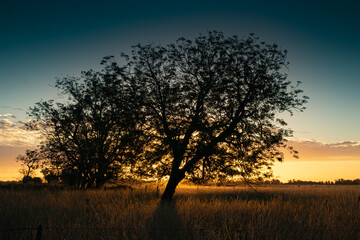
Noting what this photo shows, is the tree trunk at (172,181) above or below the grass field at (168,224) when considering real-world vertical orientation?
above

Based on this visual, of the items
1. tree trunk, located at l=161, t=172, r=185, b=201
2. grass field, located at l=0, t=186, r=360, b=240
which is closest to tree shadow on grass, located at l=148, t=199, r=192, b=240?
grass field, located at l=0, t=186, r=360, b=240

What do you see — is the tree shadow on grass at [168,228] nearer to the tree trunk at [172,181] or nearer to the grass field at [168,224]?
the grass field at [168,224]

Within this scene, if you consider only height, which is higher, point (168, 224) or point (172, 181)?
point (172, 181)

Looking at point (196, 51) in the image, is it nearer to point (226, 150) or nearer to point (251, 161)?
point (226, 150)

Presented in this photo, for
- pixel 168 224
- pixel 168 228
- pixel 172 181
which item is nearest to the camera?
pixel 168 228

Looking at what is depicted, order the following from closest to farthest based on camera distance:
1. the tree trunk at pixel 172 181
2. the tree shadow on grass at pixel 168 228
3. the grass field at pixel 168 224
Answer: the tree shadow on grass at pixel 168 228, the grass field at pixel 168 224, the tree trunk at pixel 172 181

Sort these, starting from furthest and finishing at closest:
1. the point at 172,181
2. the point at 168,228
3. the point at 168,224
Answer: the point at 172,181 < the point at 168,224 < the point at 168,228

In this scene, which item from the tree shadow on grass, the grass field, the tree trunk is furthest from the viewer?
the tree trunk

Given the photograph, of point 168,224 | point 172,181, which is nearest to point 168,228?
point 168,224

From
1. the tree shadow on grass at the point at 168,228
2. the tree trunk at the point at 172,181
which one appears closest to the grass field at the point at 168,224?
the tree shadow on grass at the point at 168,228

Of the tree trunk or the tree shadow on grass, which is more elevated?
the tree trunk

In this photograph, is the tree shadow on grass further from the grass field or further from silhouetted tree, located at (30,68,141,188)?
silhouetted tree, located at (30,68,141,188)

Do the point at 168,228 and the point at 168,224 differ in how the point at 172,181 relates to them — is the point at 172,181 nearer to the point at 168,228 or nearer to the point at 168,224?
the point at 168,224

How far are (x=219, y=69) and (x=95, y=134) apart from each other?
12755 millimetres
